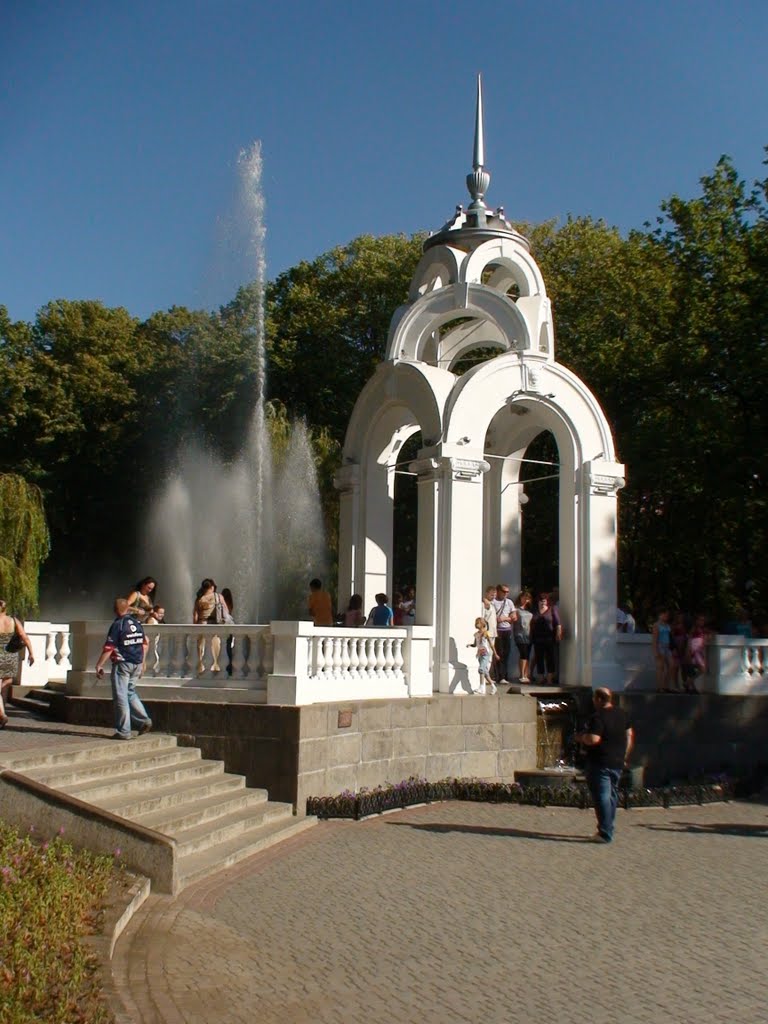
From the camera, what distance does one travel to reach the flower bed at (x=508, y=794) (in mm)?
13617

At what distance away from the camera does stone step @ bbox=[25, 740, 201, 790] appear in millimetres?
10422

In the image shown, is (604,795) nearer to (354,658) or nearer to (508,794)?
(508,794)

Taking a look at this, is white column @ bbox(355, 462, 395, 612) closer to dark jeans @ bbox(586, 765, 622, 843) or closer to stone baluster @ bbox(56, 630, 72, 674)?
stone baluster @ bbox(56, 630, 72, 674)

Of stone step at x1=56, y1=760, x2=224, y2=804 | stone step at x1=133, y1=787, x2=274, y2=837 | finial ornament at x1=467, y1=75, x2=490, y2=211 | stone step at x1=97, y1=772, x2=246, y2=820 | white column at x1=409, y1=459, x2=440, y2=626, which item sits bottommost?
stone step at x1=133, y1=787, x2=274, y2=837

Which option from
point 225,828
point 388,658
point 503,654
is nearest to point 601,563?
point 503,654

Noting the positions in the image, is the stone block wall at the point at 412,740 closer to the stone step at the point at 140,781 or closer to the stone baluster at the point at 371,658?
the stone baluster at the point at 371,658

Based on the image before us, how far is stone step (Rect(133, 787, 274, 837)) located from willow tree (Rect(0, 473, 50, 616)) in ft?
57.9

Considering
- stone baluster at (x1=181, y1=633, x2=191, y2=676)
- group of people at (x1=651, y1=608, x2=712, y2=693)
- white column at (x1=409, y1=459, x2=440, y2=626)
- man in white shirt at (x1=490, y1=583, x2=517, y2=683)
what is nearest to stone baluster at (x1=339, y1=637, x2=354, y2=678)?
stone baluster at (x1=181, y1=633, x2=191, y2=676)

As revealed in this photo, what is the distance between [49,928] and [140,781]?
425 cm

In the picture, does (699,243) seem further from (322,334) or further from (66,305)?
(66,305)

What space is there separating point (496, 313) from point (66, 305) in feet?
87.1

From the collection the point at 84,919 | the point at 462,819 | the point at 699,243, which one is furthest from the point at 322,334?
the point at 84,919

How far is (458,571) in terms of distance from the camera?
16.4 m

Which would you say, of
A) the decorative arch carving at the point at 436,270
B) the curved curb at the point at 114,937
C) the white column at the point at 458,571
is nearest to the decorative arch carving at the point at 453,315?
the decorative arch carving at the point at 436,270
